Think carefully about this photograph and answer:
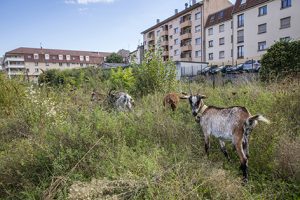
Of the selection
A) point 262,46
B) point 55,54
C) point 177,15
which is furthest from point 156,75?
point 55,54

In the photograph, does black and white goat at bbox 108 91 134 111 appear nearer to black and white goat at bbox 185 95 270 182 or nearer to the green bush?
black and white goat at bbox 185 95 270 182

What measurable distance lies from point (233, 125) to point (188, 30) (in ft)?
149

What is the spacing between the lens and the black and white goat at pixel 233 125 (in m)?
3.71

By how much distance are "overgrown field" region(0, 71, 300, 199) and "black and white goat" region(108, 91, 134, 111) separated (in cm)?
143

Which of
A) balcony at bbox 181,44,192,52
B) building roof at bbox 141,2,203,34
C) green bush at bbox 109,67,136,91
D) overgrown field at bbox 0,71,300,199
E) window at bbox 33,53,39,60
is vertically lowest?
overgrown field at bbox 0,71,300,199

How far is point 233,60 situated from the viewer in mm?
36062

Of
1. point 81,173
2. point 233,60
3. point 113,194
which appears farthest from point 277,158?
point 233,60

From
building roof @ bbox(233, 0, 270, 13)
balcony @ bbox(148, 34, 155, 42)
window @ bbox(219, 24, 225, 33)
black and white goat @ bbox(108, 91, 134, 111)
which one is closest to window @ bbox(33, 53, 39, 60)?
balcony @ bbox(148, 34, 155, 42)

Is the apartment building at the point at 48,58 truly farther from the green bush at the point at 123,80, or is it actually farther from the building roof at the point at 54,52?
the green bush at the point at 123,80

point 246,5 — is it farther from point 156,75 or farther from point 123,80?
point 156,75

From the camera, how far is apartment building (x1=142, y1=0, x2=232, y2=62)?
42719mm

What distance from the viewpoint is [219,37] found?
39531mm

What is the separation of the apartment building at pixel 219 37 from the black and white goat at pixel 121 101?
3183 centimetres

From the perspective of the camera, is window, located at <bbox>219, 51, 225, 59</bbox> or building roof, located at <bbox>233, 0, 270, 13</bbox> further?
window, located at <bbox>219, 51, 225, 59</bbox>
